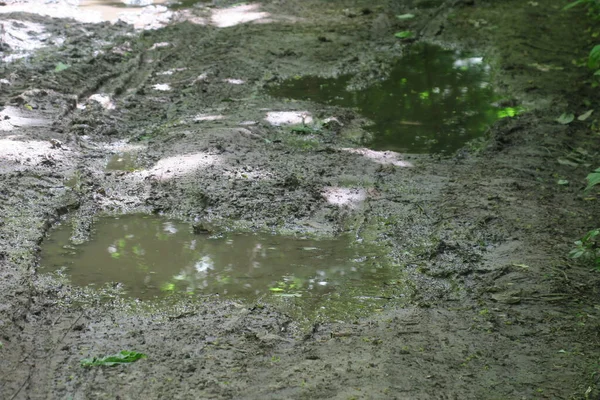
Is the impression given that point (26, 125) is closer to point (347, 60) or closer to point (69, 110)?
point (69, 110)

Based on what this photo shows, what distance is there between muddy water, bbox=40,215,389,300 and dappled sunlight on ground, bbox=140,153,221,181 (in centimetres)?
67

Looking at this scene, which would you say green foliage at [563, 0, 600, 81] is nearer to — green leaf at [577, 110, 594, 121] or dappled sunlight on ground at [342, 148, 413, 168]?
green leaf at [577, 110, 594, 121]

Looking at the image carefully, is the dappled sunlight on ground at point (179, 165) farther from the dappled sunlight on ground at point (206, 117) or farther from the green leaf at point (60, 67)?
the green leaf at point (60, 67)

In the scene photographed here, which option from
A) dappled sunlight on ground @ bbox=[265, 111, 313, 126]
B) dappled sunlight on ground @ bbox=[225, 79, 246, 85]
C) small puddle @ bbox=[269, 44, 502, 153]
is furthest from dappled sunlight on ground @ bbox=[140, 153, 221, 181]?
dappled sunlight on ground @ bbox=[225, 79, 246, 85]

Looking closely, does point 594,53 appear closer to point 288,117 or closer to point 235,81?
point 288,117

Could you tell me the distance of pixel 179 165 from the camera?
213 inches

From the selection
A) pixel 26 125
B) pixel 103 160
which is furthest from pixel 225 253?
pixel 26 125

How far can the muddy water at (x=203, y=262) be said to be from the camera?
13.3 ft

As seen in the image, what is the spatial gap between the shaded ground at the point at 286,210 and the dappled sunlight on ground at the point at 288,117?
1.7 inches

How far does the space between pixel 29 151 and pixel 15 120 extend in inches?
27.6

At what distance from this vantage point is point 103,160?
18.4 feet

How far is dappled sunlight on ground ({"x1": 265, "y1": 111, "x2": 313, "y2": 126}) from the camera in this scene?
20.9ft

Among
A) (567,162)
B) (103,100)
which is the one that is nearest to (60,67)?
(103,100)

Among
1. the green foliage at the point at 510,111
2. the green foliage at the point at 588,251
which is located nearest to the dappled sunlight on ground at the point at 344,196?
the green foliage at the point at 588,251
